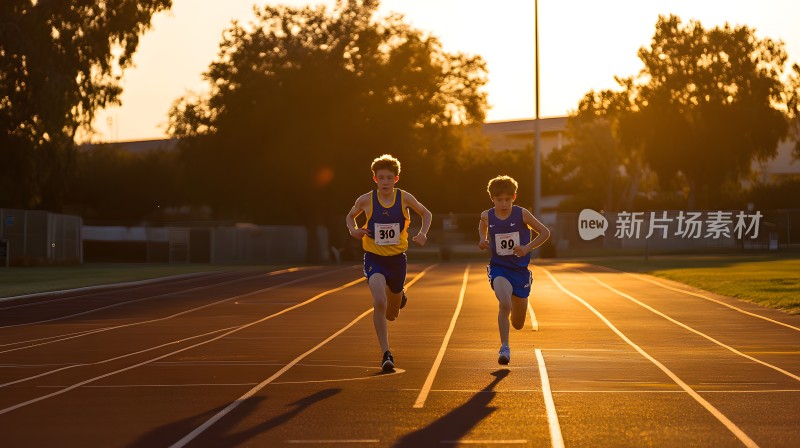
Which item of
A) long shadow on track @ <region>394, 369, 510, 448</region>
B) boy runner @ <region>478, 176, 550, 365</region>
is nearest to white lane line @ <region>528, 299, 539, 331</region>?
boy runner @ <region>478, 176, 550, 365</region>

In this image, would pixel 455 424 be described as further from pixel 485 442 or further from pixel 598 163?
pixel 598 163

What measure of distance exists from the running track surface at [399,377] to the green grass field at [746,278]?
1515 millimetres

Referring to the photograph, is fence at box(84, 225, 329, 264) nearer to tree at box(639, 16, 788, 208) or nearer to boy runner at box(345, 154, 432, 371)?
tree at box(639, 16, 788, 208)

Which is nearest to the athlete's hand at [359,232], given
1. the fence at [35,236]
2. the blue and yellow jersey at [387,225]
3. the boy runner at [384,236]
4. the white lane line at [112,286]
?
the boy runner at [384,236]

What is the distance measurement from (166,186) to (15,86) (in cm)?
4583

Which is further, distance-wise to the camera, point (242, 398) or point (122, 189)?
point (122, 189)

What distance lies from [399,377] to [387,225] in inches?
55.8

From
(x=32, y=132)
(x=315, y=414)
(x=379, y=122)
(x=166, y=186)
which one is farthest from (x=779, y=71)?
(x=315, y=414)

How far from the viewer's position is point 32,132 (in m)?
45.9

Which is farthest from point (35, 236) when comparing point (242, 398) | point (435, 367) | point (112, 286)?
point (242, 398)

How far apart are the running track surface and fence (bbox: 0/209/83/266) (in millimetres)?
25340

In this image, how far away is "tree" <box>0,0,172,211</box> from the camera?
1689 inches

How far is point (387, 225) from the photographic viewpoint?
41.8 feet

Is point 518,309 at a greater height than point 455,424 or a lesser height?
greater
